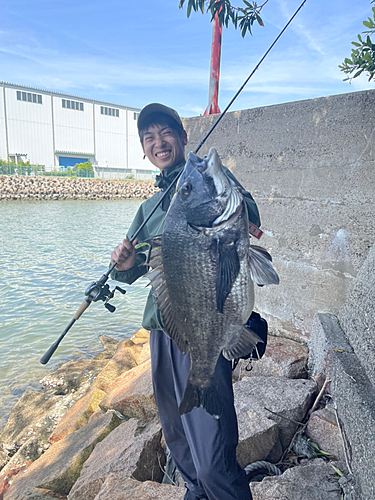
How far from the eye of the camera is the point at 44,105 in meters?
46.5

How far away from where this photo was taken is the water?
7520 millimetres

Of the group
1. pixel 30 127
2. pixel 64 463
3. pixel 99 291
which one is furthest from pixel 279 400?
pixel 30 127

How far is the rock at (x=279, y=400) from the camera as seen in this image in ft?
10.0

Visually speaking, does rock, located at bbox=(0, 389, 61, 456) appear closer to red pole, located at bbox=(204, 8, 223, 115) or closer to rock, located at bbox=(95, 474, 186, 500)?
rock, located at bbox=(95, 474, 186, 500)

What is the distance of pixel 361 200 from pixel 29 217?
26.1 metres

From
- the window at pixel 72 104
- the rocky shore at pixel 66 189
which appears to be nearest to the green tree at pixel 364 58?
the rocky shore at pixel 66 189

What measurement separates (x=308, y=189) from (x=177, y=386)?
10.2 ft

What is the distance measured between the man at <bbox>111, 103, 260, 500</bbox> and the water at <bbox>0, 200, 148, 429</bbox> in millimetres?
4722

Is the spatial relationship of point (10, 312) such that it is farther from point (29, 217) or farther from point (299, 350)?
point (29, 217)

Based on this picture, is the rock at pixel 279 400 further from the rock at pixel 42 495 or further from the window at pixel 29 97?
the window at pixel 29 97

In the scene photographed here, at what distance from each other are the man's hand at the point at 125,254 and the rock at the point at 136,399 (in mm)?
2089

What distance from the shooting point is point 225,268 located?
160 centimetres

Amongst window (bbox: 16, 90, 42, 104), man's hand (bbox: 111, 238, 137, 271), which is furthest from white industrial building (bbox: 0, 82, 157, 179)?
man's hand (bbox: 111, 238, 137, 271)

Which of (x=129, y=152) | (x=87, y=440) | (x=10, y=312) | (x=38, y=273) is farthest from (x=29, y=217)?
(x=129, y=152)
